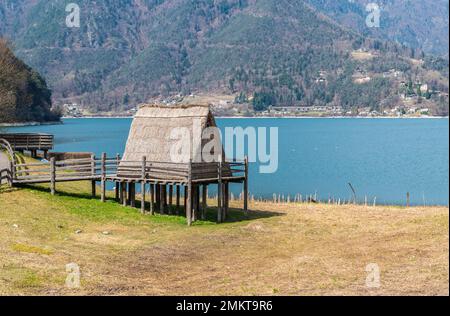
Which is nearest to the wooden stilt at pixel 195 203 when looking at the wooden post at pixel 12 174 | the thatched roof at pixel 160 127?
the thatched roof at pixel 160 127

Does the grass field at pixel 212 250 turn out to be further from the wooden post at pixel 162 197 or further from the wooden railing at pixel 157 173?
the wooden post at pixel 162 197

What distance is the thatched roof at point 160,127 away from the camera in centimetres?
3938

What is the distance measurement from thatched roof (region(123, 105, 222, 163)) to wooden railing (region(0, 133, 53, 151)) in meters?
24.2

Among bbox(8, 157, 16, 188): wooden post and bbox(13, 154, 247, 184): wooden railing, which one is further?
bbox(8, 157, 16, 188): wooden post

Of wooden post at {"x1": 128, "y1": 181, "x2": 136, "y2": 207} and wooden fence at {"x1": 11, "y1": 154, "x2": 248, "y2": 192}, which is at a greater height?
wooden fence at {"x1": 11, "y1": 154, "x2": 248, "y2": 192}

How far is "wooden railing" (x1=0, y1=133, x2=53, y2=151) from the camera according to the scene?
6244 cm

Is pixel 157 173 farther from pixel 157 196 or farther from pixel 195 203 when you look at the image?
pixel 157 196

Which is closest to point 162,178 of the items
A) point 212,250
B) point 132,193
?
point 132,193

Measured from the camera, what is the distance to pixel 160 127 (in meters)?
40.2

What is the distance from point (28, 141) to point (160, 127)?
26.9 meters

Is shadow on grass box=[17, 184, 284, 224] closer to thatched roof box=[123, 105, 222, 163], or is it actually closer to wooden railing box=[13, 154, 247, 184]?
wooden railing box=[13, 154, 247, 184]

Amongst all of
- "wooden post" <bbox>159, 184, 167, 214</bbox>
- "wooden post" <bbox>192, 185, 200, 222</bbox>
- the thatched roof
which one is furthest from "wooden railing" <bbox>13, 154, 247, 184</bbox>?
"wooden post" <bbox>159, 184, 167, 214</bbox>
